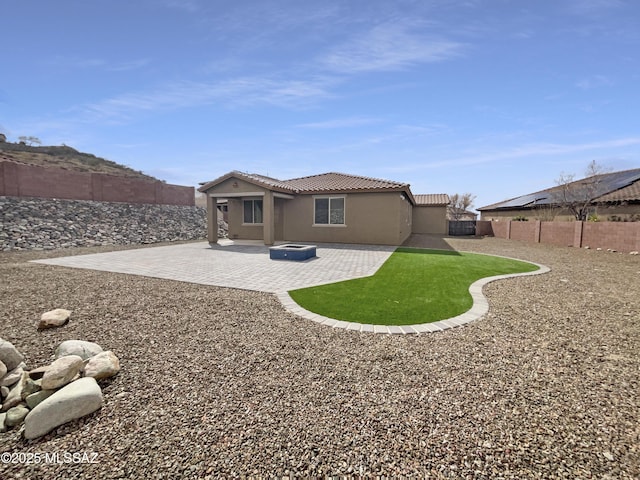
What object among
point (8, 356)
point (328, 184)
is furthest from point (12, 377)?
point (328, 184)

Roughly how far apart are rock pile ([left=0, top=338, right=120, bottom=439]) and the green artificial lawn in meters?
3.31

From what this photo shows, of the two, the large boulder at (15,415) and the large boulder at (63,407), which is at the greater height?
the large boulder at (63,407)

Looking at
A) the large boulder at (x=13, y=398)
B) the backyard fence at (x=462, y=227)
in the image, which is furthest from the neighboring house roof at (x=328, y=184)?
the backyard fence at (x=462, y=227)

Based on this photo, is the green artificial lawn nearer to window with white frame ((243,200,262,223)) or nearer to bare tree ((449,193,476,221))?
window with white frame ((243,200,262,223))

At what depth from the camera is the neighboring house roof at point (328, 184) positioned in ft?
48.4

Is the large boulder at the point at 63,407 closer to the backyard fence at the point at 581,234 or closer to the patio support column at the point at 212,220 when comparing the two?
the patio support column at the point at 212,220

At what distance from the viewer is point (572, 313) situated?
17.5 ft

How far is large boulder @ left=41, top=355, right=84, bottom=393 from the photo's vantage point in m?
2.71

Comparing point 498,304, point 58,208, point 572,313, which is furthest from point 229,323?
point 58,208

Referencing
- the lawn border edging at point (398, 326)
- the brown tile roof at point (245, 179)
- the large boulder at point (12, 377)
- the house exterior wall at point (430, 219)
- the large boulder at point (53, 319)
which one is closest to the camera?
the large boulder at point (12, 377)

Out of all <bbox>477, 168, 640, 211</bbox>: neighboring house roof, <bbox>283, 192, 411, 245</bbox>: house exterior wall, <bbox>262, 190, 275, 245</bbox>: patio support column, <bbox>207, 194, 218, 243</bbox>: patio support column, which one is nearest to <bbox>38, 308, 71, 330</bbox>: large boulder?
<bbox>262, 190, 275, 245</bbox>: patio support column

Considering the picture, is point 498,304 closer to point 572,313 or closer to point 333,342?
point 572,313

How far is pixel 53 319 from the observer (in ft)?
14.5

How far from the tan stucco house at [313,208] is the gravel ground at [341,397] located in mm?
10096
